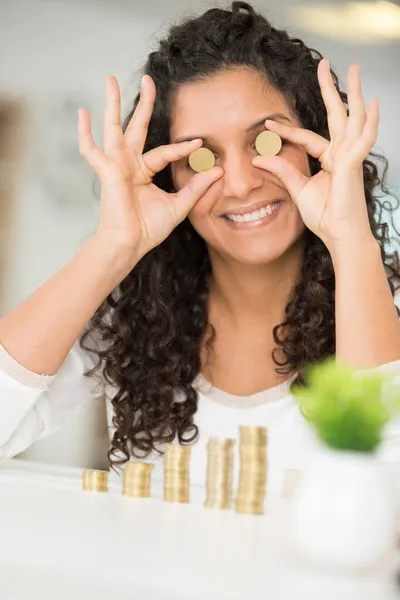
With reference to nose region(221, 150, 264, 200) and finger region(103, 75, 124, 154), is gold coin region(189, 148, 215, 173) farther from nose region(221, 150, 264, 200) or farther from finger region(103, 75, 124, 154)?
finger region(103, 75, 124, 154)

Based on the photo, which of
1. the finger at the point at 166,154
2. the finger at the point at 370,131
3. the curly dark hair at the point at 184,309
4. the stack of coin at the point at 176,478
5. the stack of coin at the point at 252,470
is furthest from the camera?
the curly dark hair at the point at 184,309

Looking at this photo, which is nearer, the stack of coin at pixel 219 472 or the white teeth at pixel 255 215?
the stack of coin at pixel 219 472

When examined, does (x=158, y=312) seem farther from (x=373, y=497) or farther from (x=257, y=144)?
(x=373, y=497)

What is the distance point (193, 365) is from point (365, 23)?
2844 millimetres

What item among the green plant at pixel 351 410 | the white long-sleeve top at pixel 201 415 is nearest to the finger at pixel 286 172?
the white long-sleeve top at pixel 201 415

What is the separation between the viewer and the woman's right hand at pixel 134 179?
58.4 inches

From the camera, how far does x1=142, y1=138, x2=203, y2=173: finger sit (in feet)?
5.21

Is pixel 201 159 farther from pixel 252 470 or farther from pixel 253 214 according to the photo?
pixel 252 470

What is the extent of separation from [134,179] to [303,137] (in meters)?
0.34

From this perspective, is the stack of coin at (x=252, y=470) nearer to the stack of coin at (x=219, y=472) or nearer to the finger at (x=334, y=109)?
the stack of coin at (x=219, y=472)

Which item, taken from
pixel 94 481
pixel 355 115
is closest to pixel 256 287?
pixel 355 115

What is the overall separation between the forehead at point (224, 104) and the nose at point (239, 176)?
0.05 metres

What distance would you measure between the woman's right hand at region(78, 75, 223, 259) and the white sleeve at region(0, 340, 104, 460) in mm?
292

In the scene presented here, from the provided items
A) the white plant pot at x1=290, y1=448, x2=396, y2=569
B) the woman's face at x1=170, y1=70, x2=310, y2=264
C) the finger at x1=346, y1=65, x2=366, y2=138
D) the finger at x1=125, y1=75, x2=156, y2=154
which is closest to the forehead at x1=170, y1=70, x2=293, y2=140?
the woman's face at x1=170, y1=70, x2=310, y2=264
